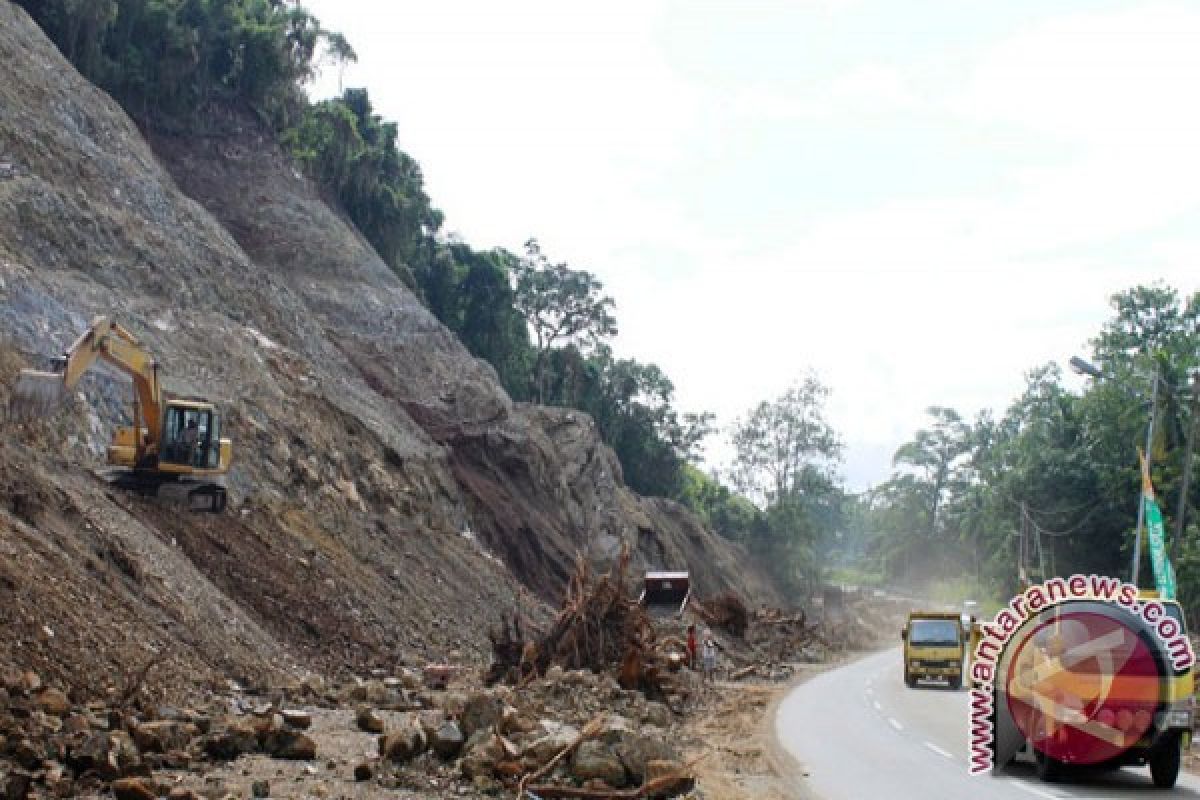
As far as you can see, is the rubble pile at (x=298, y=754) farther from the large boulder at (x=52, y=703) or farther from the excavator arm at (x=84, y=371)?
the excavator arm at (x=84, y=371)

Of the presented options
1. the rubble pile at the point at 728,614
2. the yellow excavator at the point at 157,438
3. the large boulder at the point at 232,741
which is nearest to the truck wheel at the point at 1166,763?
the large boulder at the point at 232,741

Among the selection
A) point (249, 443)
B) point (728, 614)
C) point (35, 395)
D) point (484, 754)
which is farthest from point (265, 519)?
point (728, 614)

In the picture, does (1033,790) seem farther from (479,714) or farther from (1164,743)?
(479,714)

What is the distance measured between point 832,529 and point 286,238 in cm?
12073

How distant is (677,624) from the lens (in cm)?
3991

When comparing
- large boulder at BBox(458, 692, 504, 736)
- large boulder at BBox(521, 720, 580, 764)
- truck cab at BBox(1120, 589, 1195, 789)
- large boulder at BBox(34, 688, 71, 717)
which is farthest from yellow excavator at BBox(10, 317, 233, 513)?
truck cab at BBox(1120, 589, 1195, 789)

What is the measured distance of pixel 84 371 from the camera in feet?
82.7

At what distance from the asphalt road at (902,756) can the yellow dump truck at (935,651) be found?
1.55m

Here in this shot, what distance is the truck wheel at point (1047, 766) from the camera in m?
13.2

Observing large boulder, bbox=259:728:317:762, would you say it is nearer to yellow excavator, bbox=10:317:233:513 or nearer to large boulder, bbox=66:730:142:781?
large boulder, bbox=66:730:142:781

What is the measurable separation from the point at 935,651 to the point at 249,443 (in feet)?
61.7

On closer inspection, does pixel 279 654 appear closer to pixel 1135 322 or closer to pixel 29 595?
pixel 29 595

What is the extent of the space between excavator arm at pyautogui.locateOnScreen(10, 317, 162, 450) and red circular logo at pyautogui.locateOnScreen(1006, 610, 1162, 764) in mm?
17615

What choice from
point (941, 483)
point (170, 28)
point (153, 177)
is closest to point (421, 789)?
Result: point (153, 177)
